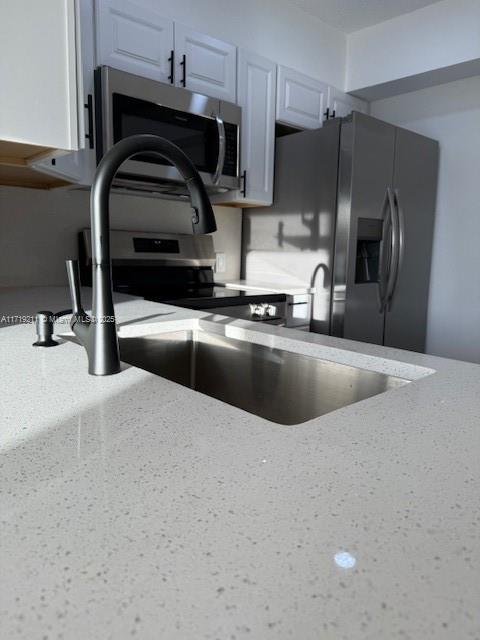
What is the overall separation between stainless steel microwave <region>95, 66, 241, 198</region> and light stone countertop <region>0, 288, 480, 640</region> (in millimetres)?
1491

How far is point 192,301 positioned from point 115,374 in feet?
4.12

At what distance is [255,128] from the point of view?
2.67m

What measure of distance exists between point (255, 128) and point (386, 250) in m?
0.99

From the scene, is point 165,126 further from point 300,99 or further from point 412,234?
point 412,234

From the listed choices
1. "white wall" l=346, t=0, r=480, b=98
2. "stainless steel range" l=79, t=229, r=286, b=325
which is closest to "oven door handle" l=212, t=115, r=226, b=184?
"stainless steel range" l=79, t=229, r=286, b=325

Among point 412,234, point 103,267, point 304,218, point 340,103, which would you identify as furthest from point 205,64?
point 103,267

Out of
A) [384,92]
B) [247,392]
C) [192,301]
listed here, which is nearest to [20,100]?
[247,392]

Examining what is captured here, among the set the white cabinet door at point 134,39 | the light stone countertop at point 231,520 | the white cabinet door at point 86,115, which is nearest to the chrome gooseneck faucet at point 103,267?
the light stone countertop at point 231,520

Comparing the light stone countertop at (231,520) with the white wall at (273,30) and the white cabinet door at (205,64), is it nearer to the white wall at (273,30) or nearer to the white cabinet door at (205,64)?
the white cabinet door at (205,64)

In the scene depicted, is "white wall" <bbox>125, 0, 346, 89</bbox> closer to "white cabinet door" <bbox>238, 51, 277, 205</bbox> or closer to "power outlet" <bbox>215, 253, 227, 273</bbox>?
"white cabinet door" <bbox>238, 51, 277, 205</bbox>

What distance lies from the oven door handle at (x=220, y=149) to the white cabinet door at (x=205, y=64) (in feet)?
0.60

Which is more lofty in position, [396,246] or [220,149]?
[220,149]

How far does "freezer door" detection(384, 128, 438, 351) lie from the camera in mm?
2816

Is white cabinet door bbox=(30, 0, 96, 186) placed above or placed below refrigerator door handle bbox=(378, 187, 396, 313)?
above
